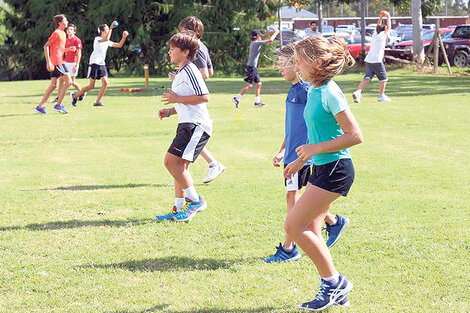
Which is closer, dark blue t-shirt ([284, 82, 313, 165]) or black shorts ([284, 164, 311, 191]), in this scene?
dark blue t-shirt ([284, 82, 313, 165])

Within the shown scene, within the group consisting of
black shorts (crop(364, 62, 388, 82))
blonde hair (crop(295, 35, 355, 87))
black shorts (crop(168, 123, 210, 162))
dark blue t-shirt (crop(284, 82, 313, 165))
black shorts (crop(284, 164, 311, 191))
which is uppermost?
blonde hair (crop(295, 35, 355, 87))

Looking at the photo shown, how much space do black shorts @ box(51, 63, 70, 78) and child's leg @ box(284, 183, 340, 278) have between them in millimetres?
12871

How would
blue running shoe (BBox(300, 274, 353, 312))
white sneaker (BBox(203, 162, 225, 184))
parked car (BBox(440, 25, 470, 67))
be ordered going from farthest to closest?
parked car (BBox(440, 25, 470, 67)), white sneaker (BBox(203, 162, 225, 184)), blue running shoe (BBox(300, 274, 353, 312))

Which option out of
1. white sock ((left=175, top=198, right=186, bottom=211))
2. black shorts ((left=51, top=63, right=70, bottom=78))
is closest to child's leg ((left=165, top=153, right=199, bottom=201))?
white sock ((left=175, top=198, right=186, bottom=211))

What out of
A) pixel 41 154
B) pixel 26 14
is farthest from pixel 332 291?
pixel 26 14

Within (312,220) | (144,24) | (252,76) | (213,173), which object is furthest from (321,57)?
(144,24)

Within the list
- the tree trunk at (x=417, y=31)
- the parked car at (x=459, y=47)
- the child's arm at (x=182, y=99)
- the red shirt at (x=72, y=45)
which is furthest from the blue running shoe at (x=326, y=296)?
the parked car at (x=459, y=47)

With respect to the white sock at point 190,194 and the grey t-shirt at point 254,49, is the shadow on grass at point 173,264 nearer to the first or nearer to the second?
the white sock at point 190,194

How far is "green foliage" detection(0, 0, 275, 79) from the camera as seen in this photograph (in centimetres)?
3266

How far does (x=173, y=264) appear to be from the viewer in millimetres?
5402

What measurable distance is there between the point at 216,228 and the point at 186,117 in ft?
3.73

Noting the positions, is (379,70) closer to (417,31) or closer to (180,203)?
(180,203)

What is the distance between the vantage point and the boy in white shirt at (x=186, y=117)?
6586 mm

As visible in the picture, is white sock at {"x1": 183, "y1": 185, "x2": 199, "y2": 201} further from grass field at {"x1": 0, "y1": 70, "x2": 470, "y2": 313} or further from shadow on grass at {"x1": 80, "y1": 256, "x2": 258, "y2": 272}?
shadow on grass at {"x1": 80, "y1": 256, "x2": 258, "y2": 272}
